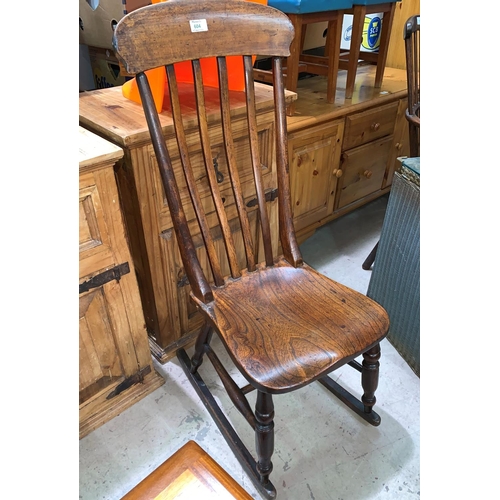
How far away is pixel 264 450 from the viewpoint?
94 centimetres

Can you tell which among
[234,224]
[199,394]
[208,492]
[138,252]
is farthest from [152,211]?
[208,492]

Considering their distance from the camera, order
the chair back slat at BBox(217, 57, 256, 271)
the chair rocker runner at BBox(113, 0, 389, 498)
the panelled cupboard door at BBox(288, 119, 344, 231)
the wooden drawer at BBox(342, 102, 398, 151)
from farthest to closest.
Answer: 1. the wooden drawer at BBox(342, 102, 398, 151)
2. the panelled cupboard door at BBox(288, 119, 344, 231)
3. the chair back slat at BBox(217, 57, 256, 271)
4. the chair rocker runner at BBox(113, 0, 389, 498)

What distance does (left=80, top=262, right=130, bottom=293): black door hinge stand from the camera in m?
1.00

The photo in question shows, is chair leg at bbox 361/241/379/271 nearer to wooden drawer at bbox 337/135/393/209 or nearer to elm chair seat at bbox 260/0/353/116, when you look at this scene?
wooden drawer at bbox 337/135/393/209

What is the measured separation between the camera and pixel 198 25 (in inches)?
35.1

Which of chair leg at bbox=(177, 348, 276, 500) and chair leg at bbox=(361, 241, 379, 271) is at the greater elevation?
chair leg at bbox=(177, 348, 276, 500)

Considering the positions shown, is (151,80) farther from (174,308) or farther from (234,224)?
(174,308)

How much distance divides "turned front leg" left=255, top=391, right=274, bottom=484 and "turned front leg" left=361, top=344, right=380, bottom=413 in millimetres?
300

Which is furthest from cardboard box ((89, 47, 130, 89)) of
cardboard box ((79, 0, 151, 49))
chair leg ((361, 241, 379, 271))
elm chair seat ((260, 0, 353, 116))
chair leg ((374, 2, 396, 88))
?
chair leg ((361, 241, 379, 271))

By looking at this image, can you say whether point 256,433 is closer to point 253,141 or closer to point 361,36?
point 253,141

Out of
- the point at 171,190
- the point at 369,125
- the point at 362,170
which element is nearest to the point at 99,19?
the point at 171,190

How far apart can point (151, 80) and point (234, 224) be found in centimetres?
50

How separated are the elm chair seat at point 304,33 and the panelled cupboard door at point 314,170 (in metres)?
0.12

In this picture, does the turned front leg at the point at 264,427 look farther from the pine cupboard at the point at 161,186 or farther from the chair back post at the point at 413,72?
the chair back post at the point at 413,72
